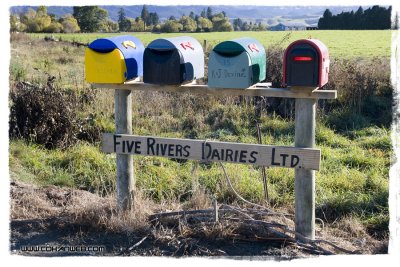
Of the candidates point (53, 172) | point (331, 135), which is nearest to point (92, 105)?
point (53, 172)

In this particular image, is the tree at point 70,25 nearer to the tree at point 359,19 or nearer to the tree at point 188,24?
the tree at point 188,24

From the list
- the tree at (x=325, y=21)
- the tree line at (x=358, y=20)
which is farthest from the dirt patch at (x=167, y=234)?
the tree at (x=325, y=21)

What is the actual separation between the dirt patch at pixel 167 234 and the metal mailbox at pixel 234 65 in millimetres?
1004

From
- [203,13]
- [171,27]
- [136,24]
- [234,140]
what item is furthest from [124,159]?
[136,24]

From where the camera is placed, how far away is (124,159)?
14.3 feet

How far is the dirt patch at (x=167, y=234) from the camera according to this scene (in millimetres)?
3875

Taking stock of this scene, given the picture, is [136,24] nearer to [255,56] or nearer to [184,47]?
[184,47]

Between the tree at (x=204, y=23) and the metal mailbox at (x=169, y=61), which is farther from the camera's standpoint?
the tree at (x=204, y=23)

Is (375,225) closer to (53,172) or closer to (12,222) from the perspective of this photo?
(12,222)

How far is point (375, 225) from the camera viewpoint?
14.9 ft

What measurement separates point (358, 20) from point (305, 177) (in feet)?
67.3

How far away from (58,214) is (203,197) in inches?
47.5

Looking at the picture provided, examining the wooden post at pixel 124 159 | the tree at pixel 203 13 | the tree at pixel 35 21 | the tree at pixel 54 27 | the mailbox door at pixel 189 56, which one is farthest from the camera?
the tree at pixel 54 27

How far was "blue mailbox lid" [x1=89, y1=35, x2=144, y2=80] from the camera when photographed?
4.07 metres
